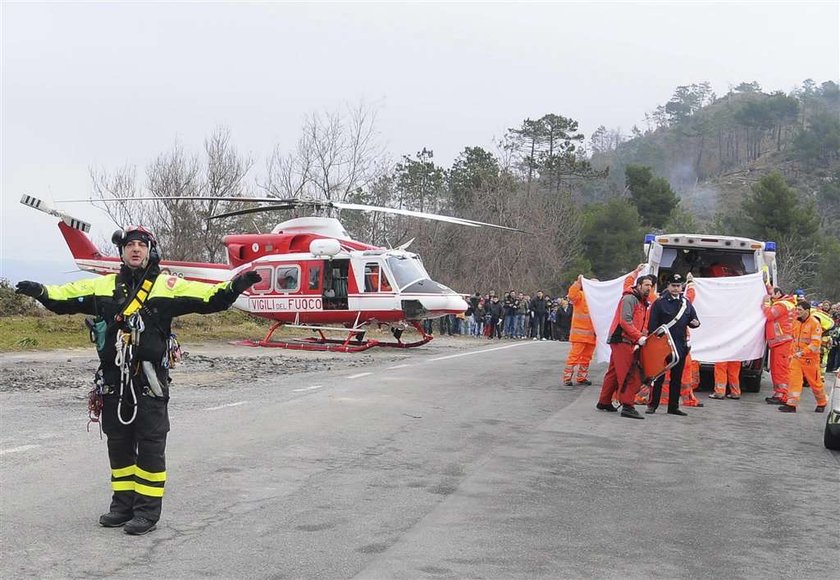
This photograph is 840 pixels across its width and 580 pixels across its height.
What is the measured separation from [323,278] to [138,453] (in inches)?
740

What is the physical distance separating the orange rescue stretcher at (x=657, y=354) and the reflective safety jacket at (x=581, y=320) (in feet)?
10.3

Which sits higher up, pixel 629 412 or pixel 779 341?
pixel 779 341

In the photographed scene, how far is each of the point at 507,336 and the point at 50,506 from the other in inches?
1264

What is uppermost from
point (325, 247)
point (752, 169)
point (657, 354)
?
point (752, 169)

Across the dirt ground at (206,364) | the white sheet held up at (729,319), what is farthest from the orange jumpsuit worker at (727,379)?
the dirt ground at (206,364)

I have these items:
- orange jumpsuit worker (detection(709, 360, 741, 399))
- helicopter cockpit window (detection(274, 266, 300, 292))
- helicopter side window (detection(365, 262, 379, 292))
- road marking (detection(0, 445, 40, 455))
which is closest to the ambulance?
orange jumpsuit worker (detection(709, 360, 741, 399))

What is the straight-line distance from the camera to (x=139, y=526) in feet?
20.2

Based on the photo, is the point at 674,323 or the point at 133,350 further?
the point at 674,323

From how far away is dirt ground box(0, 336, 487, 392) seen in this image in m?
15.4

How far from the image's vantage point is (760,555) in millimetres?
6250

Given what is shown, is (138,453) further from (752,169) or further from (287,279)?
(752,169)

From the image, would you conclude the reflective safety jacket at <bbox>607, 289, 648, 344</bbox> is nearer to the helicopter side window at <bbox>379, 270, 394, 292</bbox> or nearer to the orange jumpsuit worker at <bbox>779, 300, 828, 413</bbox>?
the orange jumpsuit worker at <bbox>779, 300, 828, 413</bbox>

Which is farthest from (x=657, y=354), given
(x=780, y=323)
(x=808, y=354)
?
(x=780, y=323)

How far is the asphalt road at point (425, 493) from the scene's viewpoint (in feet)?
19.1
